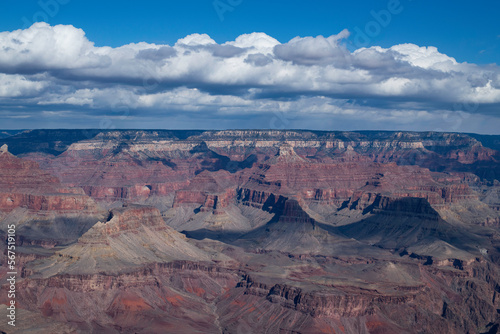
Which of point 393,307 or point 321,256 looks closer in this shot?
point 393,307

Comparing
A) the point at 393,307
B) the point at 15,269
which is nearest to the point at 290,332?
the point at 393,307

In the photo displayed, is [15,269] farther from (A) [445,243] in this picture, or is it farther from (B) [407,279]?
(A) [445,243]

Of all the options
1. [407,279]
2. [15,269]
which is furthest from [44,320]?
[407,279]

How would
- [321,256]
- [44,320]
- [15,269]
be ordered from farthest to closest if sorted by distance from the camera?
1. [321,256]
2. [15,269]
3. [44,320]

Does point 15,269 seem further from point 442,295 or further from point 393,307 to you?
point 442,295

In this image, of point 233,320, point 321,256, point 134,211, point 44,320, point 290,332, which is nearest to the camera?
point 44,320

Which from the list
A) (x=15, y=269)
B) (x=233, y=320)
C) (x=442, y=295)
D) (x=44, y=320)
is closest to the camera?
(x=44, y=320)

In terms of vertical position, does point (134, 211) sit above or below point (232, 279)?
above

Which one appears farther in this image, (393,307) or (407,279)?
(407,279)

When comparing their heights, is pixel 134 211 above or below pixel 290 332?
above
